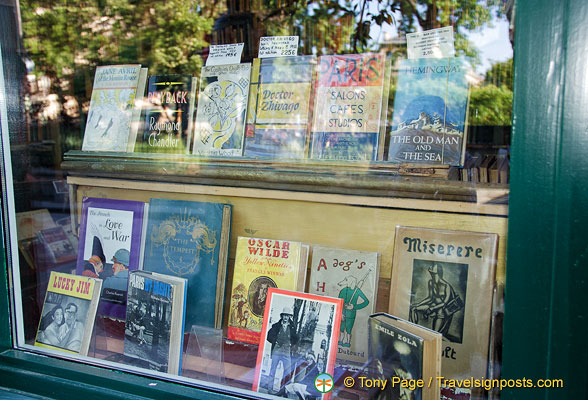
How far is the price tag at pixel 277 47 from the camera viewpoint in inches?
63.6

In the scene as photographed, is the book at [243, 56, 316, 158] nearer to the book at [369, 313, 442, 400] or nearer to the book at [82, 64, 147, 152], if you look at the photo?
the book at [82, 64, 147, 152]

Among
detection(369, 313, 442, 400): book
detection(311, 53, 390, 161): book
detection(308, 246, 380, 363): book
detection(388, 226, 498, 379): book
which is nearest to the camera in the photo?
detection(369, 313, 442, 400): book

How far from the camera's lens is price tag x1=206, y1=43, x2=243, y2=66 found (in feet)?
5.51

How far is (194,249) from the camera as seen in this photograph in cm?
159

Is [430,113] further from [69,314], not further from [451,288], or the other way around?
[69,314]

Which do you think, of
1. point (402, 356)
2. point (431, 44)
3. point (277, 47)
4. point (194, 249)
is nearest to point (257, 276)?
point (194, 249)

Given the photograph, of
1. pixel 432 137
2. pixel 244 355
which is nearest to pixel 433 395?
pixel 244 355

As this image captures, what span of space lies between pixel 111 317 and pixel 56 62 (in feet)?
4.22

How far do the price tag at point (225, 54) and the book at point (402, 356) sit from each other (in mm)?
1025

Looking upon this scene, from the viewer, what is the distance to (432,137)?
55.5 inches

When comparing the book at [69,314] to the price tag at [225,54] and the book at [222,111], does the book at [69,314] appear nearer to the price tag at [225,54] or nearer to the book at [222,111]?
the book at [222,111]

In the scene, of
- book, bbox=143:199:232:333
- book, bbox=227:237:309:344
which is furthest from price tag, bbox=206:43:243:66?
book, bbox=227:237:309:344

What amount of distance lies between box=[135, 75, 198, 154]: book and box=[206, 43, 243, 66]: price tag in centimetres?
10

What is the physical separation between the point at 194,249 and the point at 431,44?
102 centimetres
